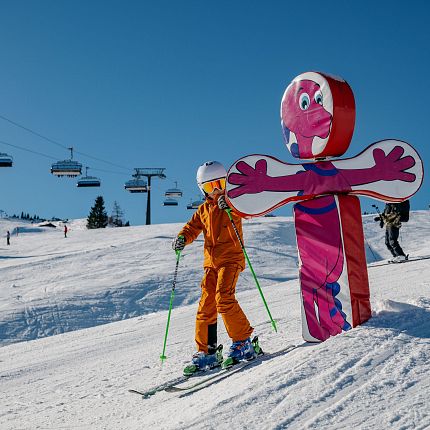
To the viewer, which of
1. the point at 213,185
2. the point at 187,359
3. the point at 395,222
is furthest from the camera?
the point at 395,222

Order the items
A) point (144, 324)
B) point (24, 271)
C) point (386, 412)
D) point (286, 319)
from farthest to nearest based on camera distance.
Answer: point (24, 271) → point (144, 324) → point (286, 319) → point (386, 412)

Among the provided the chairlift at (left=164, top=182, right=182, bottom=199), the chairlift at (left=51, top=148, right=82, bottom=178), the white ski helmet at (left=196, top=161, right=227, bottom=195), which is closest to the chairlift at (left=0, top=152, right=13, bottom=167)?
the chairlift at (left=51, top=148, right=82, bottom=178)

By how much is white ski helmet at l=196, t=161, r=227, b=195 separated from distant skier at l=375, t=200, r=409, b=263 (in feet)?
21.5

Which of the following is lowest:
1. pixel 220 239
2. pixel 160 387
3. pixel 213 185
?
pixel 160 387

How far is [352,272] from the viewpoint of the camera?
4086mm

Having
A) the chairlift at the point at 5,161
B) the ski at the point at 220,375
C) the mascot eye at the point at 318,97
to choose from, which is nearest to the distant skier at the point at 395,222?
the mascot eye at the point at 318,97

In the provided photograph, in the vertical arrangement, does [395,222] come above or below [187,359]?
above

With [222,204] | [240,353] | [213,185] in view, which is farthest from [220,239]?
[240,353]

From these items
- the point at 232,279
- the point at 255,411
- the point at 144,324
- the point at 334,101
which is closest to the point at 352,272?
the point at 232,279

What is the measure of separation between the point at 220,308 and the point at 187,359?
3.10 ft

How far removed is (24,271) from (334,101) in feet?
43.7

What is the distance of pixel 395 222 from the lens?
1077 centimetres

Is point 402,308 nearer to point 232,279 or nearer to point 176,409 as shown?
point 232,279

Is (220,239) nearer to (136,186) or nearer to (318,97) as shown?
(318,97)
